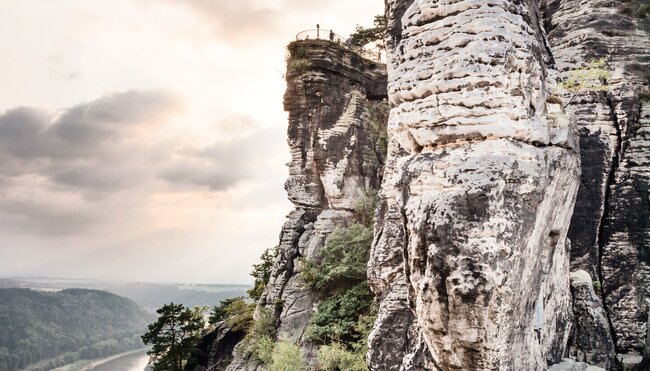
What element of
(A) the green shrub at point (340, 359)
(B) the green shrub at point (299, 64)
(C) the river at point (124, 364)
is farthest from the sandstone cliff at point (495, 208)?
(C) the river at point (124, 364)

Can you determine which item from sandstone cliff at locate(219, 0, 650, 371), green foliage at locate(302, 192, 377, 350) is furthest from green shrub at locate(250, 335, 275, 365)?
sandstone cliff at locate(219, 0, 650, 371)

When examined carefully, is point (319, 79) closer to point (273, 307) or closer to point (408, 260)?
point (273, 307)

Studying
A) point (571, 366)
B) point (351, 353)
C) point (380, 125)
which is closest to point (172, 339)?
point (351, 353)

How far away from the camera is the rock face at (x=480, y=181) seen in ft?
24.1

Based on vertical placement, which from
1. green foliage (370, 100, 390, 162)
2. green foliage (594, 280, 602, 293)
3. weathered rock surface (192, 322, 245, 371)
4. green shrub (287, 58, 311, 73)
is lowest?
weathered rock surface (192, 322, 245, 371)

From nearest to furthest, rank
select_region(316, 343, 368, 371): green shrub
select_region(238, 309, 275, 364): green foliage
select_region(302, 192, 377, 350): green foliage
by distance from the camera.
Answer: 1. select_region(316, 343, 368, 371): green shrub
2. select_region(302, 192, 377, 350): green foliage
3. select_region(238, 309, 275, 364): green foliage

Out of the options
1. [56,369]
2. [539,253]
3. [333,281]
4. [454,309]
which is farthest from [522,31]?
[56,369]

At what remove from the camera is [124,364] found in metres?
113

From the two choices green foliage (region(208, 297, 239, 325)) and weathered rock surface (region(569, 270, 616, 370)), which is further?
green foliage (region(208, 297, 239, 325))

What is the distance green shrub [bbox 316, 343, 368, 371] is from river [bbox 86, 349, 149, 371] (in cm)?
9983

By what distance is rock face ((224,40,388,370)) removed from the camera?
86.2 feet

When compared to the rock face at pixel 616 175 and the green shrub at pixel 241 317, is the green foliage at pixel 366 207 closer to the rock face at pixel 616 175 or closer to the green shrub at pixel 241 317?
the green shrub at pixel 241 317

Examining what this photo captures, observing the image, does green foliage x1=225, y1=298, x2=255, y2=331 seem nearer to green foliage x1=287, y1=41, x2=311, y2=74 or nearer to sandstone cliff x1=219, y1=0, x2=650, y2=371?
sandstone cliff x1=219, y1=0, x2=650, y2=371

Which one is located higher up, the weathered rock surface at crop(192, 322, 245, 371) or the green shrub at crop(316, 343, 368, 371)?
the green shrub at crop(316, 343, 368, 371)
